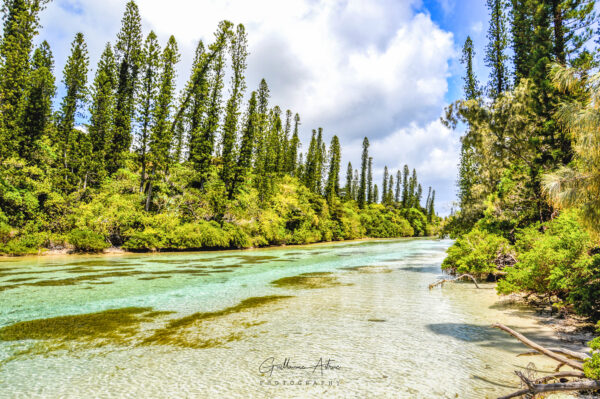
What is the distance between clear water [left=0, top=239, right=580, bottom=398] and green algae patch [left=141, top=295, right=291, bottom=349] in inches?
2.6

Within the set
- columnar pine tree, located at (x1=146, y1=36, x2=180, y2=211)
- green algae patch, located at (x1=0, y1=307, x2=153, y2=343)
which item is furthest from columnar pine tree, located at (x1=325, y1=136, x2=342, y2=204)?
green algae patch, located at (x1=0, y1=307, x2=153, y2=343)

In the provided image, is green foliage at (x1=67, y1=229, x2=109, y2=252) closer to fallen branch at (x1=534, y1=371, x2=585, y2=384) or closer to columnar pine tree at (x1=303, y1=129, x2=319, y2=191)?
fallen branch at (x1=534, y1=371, x2=585, y2=384)

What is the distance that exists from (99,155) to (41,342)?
1079 inches

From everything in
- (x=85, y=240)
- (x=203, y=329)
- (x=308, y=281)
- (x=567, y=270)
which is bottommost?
(x=308, y=281)

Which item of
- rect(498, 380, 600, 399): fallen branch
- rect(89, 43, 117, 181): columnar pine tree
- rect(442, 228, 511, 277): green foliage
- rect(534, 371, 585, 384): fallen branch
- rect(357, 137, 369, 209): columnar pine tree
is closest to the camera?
rect(498, 380, 600, 399): fallen branch

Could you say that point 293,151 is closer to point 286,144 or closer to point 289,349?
point 286,144

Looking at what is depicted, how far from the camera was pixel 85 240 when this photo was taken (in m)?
20.6

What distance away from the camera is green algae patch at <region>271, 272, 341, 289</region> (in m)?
12.1

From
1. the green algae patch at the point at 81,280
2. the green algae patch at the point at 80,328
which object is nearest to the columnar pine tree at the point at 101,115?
the green algae patch at the point at 81,280

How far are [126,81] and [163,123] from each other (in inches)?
396

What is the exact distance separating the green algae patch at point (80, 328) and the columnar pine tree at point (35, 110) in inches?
881

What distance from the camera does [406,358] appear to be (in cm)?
506

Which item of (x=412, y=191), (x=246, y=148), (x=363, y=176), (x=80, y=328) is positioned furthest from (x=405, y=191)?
(x=80, y=328)

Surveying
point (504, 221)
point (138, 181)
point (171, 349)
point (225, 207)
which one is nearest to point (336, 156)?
point (225, 207)
